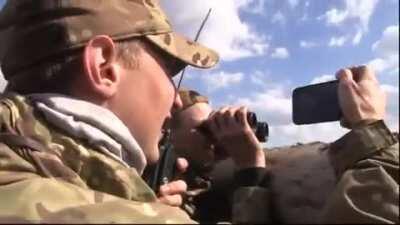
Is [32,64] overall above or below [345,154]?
above

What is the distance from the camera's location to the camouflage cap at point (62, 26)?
71.9 inches

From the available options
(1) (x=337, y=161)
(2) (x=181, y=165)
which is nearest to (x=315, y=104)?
(1) (x=337, y=161)

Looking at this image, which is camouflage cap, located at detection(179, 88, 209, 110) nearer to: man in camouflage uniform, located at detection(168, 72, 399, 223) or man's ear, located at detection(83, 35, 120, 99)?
man in camouflage uniform, located at detection(168, 72, 399, 223)

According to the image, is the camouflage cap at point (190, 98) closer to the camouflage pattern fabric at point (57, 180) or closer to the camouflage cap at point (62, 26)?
the camouflage cap at point (62, 26)

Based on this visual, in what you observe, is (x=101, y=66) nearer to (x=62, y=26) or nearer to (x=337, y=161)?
(x=62, y=26)

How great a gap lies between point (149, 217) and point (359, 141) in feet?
2.83

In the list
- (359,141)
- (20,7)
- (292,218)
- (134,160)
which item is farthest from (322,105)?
A: (20,7)

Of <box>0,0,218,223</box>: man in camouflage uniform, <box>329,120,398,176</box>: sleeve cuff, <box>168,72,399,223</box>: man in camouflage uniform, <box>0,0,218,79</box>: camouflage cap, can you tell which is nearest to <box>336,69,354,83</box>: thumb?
<box>168,72,399,223</box>: man in camouflage uniform

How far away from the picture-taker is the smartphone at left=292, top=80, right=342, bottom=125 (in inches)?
80.4

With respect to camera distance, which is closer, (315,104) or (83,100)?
(83,100)

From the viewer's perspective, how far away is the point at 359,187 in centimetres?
170

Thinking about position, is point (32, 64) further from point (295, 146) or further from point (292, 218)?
point (295, 146)

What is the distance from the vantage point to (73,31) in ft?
5.96

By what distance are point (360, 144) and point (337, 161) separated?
0.08 m
